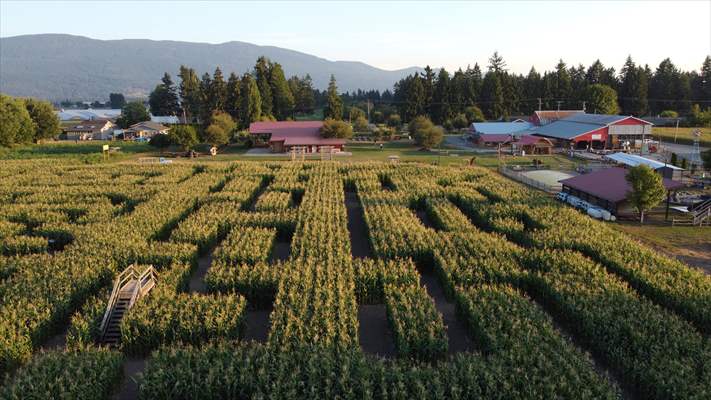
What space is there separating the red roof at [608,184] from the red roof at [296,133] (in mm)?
40903

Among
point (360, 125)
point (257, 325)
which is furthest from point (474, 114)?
point (257, 325)

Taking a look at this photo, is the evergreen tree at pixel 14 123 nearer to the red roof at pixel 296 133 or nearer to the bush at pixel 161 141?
the bush at pixel 161 141

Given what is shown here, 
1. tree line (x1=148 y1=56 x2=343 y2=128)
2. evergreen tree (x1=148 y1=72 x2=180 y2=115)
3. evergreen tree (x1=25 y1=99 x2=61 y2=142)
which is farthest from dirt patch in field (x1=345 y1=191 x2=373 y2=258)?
evergreen tree (x1=148 y1=72 x2=180 y2=115)

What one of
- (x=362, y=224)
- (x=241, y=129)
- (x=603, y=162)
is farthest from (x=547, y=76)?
(x=362, y=224)

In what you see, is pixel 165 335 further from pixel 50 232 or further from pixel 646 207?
pixel 646 207

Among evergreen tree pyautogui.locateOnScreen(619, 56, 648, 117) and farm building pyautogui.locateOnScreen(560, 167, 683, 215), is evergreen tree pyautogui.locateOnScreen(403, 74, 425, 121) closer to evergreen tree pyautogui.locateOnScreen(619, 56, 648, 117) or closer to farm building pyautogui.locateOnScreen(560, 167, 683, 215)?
evergreen tree pyautogui.locateOnScreen(619, 56, 648, 117)

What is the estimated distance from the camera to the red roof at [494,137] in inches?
2997

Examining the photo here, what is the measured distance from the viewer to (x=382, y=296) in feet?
65.6

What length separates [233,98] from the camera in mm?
94438

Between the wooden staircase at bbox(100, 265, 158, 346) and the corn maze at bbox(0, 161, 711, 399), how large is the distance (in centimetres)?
46

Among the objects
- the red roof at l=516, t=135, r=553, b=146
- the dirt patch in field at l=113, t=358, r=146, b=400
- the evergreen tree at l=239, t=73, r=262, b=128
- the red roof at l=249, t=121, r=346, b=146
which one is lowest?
the dirt patch in field at l=113, t=358, r=146, b=400

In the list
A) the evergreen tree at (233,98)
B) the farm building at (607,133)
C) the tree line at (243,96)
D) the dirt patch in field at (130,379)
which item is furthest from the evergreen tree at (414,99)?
the dirt patch in field at (130,379)

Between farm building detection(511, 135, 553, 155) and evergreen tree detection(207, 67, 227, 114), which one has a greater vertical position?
evergreen tree detection(207, 67, 227, 114)

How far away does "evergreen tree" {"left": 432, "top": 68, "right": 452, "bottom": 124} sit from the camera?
103m
